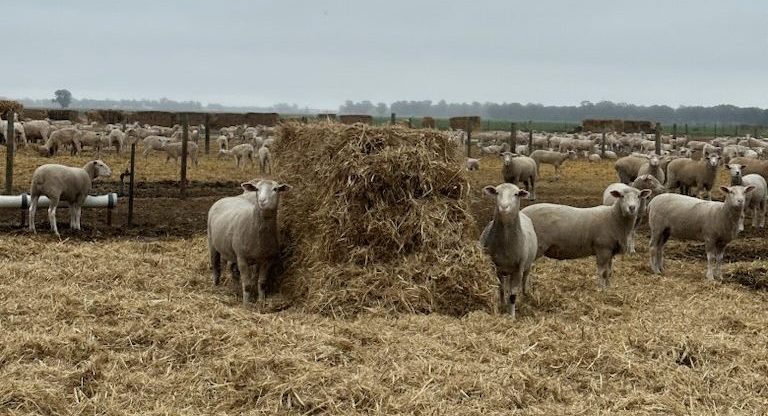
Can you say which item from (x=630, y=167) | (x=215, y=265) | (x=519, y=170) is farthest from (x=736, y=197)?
(x=630, y=167)

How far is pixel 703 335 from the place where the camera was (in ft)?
25.4

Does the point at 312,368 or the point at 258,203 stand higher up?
the point at 258,203

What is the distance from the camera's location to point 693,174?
21016mm

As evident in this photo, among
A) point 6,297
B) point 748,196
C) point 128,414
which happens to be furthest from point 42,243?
point 748,196

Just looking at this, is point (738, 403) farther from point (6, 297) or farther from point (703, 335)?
point (6, 297)

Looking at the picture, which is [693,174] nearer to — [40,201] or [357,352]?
[40,201]

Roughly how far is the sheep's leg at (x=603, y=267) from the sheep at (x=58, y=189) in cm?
900

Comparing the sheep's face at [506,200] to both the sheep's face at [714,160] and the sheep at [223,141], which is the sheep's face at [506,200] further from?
the sheep at [223,141]

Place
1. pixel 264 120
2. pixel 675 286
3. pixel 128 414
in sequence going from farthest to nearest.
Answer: pixel 264 120, pixel 675 286, pixel 128 414

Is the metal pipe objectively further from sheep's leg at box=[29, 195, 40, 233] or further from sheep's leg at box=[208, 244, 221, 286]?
sheep's leg at box=[208, 244, 221, 286]

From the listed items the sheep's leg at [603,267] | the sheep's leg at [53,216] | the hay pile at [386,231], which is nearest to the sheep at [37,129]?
the sheep's leg at [53,216]

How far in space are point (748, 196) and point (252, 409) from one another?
14.4 meters

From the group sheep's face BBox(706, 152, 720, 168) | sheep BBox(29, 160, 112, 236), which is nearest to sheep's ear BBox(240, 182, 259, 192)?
sheep BBox(29, 160, 112, 236)

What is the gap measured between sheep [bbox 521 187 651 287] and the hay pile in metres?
1.99
